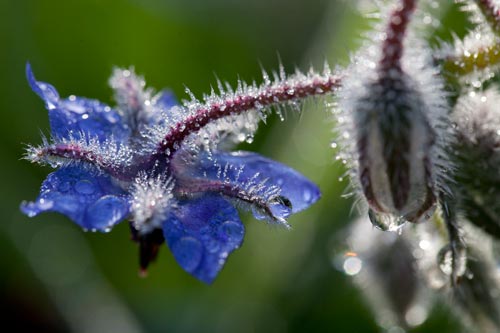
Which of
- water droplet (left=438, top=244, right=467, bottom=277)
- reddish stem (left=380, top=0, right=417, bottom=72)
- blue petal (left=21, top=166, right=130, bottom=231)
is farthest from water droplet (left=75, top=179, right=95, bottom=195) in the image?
water droplet (left=438, top=244, right=467, bottom=277)

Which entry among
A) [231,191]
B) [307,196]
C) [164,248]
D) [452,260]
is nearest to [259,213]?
[231,191]

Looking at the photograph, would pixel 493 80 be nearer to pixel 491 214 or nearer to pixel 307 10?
pixel 491 214

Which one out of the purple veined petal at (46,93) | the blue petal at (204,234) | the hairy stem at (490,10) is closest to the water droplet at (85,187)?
the blue petal at (204,234)

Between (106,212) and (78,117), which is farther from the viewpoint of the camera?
(78,117)

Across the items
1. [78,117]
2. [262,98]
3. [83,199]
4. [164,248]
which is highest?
[164,248]

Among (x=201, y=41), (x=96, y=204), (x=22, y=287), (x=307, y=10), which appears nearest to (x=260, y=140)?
(x=201, y=41)

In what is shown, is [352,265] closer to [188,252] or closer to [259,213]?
[259,213]

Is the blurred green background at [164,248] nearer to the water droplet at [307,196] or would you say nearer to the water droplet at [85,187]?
the water droplet at [307,196]
